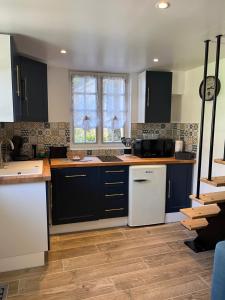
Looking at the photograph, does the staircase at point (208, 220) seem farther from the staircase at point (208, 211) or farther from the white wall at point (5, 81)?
the white wall at point (5, 81)

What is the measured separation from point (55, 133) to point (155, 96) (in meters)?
1.58

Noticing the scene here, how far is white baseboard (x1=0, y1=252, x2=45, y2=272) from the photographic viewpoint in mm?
2172

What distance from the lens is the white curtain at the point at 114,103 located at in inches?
140

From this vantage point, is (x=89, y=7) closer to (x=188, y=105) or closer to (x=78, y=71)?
(x=78, y=71)

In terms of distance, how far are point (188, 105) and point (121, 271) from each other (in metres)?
2.47

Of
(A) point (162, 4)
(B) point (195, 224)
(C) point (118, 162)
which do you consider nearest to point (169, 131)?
(C) point (118, 162)

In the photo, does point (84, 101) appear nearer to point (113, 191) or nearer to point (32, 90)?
point (32, 90)

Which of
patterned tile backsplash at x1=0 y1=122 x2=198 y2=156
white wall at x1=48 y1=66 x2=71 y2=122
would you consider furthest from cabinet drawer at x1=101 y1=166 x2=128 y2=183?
white wall at x1=48 y1=66 x2=71 y2=122

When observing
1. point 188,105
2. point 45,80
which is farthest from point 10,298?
point 188,105

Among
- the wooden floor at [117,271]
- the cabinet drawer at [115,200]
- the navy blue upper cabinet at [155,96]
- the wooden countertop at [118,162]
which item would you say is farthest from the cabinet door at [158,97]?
the wooden floor at [117,271]

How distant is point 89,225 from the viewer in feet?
9.92

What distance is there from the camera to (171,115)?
3641 mm

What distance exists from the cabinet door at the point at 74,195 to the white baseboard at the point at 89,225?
0.30 ft

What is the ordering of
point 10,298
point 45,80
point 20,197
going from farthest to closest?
point 45,80
point 20,197
point 10,298
